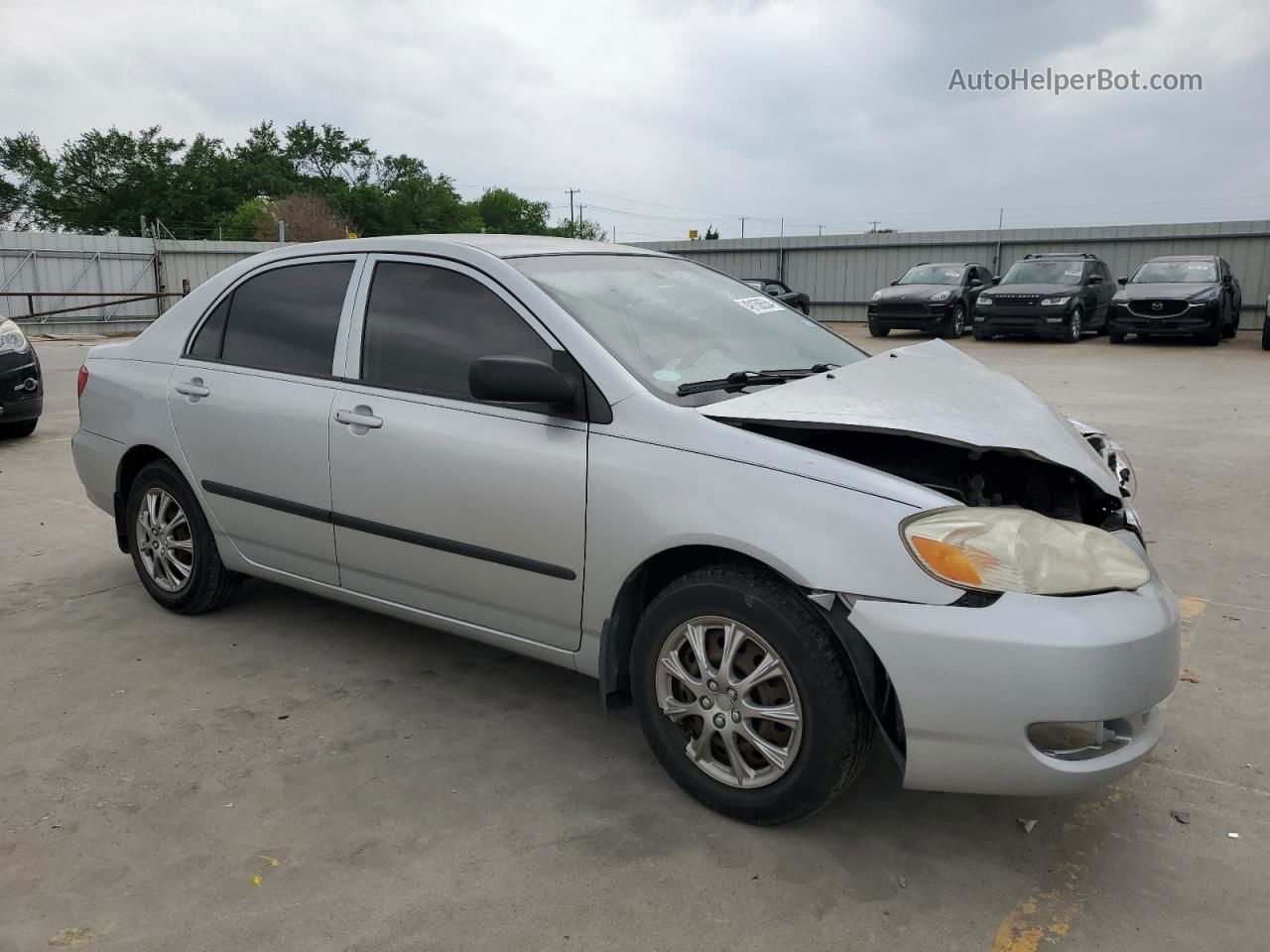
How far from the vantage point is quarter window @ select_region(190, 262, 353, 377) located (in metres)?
3.76

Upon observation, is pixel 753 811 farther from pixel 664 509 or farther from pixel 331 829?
pixel 331 829

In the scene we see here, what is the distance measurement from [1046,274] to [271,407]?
60.6 ft

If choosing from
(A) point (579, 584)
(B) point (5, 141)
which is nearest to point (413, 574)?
(A) point (579, 584)

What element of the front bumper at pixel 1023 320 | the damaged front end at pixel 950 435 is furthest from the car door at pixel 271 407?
the front bumper at pixel 1023 320

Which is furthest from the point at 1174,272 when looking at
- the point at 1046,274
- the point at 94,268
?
the point at 94,268

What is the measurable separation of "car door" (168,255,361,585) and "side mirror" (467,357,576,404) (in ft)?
3.09

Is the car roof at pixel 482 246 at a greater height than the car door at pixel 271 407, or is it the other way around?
the car roof at pixel 482 246

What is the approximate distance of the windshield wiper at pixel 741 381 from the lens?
3.06m

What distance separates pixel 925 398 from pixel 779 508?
67 centimetres

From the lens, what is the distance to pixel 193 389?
4.11m

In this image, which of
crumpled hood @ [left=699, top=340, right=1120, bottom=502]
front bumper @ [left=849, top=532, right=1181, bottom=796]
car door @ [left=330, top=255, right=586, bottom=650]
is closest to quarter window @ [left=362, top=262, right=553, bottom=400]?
car door @ [left=330, top=255, right=586, bottom=650]

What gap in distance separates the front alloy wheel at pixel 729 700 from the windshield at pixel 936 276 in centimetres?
1960

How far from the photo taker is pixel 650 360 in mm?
3121

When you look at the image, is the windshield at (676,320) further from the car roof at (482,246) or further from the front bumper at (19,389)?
the front bumper at (19,389)
